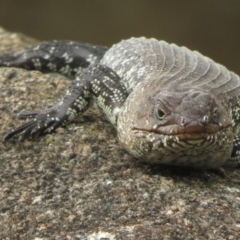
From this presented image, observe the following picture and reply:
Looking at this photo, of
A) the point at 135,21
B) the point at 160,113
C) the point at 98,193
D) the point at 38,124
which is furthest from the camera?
the point at 135,21

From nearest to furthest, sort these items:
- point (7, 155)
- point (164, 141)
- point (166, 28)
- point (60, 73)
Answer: point (164, 141), point (7, 155), point (60, 73), point (166, 28)

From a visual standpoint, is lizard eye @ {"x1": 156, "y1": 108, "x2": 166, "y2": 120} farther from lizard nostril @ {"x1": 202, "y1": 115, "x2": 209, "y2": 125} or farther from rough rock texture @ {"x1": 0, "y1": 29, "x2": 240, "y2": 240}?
rough rock texture @ {"x1": 0, "y1": 29, "x2": 240, "y2": 240}

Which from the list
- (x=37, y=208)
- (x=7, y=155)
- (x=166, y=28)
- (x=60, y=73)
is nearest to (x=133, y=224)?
(x=37, y=208)

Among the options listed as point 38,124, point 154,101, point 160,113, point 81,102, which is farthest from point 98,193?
point 81,102

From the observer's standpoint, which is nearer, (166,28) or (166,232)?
(166,232)

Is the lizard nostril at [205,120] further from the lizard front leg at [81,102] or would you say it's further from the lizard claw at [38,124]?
the lizard claw at [38,124]

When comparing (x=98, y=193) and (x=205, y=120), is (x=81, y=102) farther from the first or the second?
(x=205, y=120)

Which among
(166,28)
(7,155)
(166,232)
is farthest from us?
(166,28)

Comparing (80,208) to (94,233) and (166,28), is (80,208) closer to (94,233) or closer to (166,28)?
(94,233)
